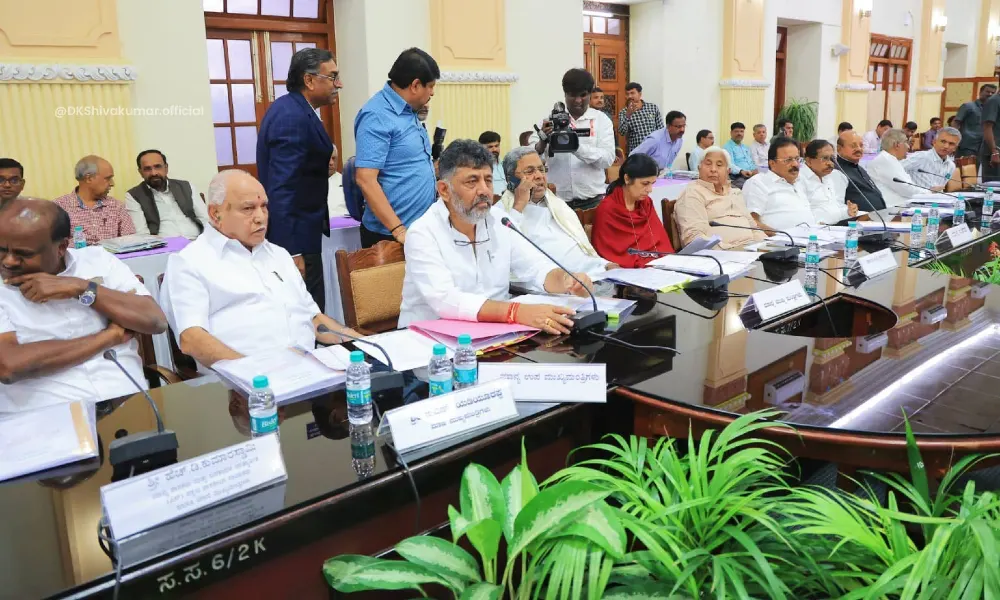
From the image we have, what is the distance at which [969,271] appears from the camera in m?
3.11

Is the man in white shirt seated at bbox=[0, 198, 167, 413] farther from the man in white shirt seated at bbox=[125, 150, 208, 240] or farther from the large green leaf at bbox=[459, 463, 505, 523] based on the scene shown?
the man in white shirt seated at bbox=[125, 150, 208, 240]

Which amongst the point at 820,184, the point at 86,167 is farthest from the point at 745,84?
the point at 86,167

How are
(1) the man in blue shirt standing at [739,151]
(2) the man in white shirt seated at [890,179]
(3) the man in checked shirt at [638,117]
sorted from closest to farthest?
(2) the man in white shirt seated at [890,179], (3) the man in checked shirt at [638,117], (1) the man in blue shirt standing at [739,151]

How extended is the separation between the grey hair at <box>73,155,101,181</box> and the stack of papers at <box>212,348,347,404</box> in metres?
2.79

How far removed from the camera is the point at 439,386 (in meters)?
1.41

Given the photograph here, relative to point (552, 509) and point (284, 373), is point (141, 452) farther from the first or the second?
point (552, 509)

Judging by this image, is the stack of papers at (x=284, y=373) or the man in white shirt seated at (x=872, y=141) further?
the man in white shirt seated at (x=872, y=141)

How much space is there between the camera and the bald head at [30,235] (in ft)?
5.13

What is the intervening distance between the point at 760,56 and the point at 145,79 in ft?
22.2

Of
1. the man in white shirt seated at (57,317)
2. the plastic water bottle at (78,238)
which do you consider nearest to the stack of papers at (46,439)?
the man in white shirt seated at (57,317)

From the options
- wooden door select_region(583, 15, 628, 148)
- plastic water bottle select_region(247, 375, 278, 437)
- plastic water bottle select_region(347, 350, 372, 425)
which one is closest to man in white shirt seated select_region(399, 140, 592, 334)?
plastic water bottle select_region(347, 350, 372, 425)

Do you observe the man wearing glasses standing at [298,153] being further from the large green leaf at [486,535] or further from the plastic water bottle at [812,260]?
the large green leaf at [486,535]

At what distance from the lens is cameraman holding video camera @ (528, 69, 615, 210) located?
3361 millimetres

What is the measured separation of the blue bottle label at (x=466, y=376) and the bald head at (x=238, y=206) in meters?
0.78
